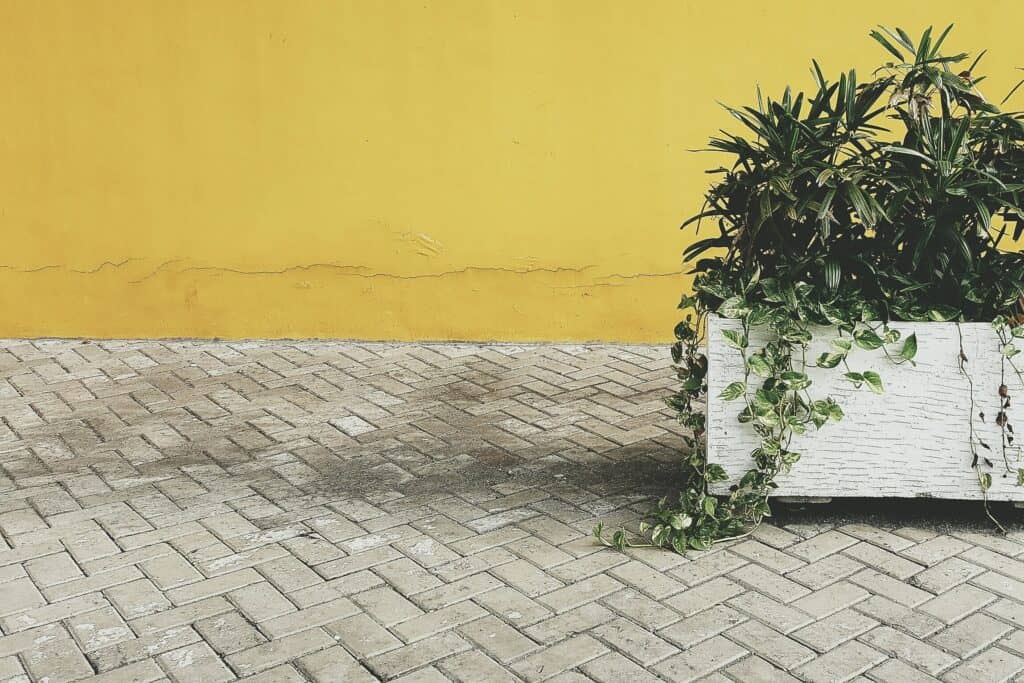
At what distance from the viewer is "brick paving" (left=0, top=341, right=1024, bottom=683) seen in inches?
131

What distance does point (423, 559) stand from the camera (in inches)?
155

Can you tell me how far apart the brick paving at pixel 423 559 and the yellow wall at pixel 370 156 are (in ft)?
2.89

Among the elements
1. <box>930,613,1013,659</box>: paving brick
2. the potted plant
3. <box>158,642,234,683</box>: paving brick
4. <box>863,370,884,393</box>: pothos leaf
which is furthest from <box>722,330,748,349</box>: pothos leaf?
<box>158,642,234,683</box>: paving brick

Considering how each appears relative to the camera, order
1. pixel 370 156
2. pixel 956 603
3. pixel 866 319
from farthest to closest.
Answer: pixel 370 156 → pixel 866 319 → pixel 956 603

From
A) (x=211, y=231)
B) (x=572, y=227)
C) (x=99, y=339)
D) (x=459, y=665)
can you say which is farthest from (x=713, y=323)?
(x=99, y=339)

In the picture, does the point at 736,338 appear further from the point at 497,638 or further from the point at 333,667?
the point at 333,667

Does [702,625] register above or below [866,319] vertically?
below

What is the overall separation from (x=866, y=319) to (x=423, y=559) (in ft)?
5.44

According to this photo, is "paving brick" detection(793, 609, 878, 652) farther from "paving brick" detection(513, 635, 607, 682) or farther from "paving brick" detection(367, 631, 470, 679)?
"paving brick" detection(367, 631, 470, 679)

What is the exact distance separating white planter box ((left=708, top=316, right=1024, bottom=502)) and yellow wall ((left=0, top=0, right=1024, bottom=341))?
8.02 ft

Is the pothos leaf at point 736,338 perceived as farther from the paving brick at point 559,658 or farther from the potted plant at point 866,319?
Result: the paving brick at point 559,658

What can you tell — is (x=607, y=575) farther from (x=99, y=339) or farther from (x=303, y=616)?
(x=99, y=339)

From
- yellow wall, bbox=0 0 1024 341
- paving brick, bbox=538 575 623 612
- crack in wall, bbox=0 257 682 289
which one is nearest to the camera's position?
paving brick, bbox=538 575 623 612

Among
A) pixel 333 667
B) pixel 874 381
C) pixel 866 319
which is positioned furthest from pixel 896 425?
pixel 333 667
